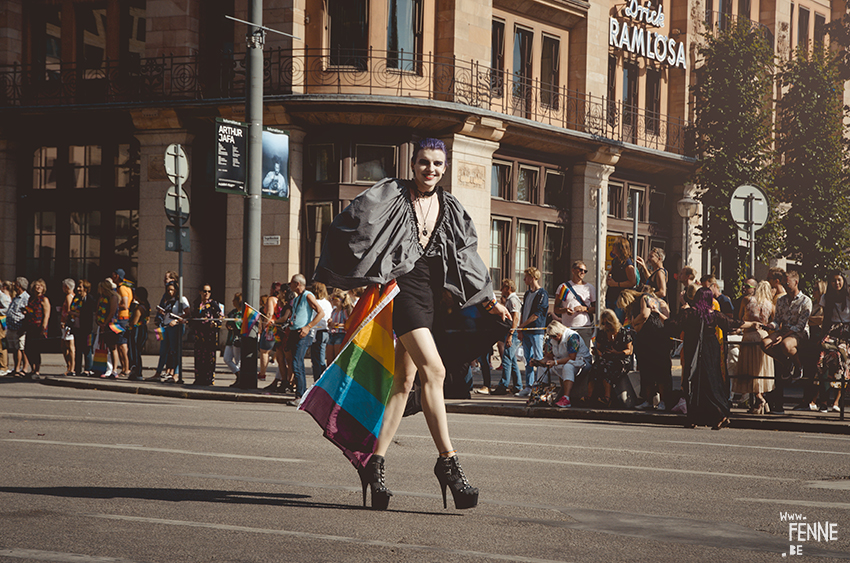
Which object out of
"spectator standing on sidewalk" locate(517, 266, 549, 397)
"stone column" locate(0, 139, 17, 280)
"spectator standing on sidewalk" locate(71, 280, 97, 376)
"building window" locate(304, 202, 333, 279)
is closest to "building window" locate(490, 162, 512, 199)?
"building window" locate(304, 202, 333, 279)

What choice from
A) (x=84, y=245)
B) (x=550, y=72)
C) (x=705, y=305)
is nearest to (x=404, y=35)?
(x=550, y=72)

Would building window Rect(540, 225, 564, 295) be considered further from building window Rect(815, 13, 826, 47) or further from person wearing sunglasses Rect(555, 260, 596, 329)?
building window Rect(815, 13, 826, 47)

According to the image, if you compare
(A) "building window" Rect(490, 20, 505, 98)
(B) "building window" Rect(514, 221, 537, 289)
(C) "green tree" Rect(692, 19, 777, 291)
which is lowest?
(B) "building window" Rect(514, 221, 537, 289)

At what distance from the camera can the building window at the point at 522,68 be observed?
26547 millimetres

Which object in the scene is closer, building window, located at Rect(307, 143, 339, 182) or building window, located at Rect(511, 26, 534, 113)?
building window, located at Rect(307, 143, 339, 182)

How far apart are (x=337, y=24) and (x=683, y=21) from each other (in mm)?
12600

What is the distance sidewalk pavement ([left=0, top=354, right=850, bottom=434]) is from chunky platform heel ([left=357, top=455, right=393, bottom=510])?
344cm

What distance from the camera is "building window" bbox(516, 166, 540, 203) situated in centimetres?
2683

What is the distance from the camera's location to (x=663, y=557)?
427 centimetres

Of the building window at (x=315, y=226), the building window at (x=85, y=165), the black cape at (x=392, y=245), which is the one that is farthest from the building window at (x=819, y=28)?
the black cape at (x=392, y=245)

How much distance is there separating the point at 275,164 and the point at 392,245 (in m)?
12.6

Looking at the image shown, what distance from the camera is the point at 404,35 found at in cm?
2423

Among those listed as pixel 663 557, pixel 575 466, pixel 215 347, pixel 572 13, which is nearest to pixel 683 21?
pixel 572 13

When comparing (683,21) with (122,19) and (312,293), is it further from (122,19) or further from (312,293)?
(312,293)
